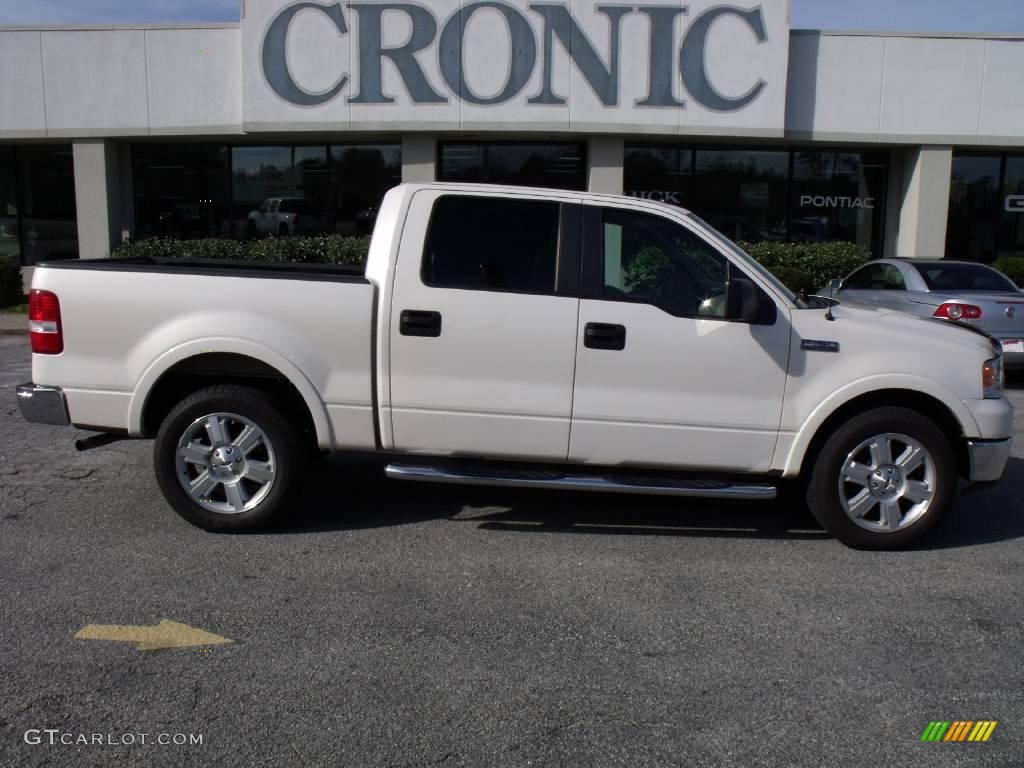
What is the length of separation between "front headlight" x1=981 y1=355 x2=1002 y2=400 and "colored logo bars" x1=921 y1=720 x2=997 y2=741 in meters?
2.33

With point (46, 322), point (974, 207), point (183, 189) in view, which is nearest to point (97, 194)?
point (183, 189)

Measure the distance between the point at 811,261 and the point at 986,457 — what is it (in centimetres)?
1180

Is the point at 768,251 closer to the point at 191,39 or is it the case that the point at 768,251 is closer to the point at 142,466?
the point at 191,39

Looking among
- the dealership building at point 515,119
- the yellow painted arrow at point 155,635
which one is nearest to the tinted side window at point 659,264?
the yellow painted arrow at point 155,635

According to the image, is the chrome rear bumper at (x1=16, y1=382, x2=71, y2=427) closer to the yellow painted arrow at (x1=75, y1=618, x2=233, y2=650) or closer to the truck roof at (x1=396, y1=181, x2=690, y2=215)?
the yellow painted arrow at (x1=75, y1=618, x2=233, y2=650)

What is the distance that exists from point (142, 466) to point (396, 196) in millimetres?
3016

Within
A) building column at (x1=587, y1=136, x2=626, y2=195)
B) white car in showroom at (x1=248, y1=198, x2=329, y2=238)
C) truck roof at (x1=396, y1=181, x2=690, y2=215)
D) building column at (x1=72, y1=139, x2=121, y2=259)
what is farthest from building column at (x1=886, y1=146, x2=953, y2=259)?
building column at (x1=72, y1=139, x2=121, y2=259)

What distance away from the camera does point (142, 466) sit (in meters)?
6.86

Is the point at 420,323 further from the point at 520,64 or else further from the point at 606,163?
the point at 606,163

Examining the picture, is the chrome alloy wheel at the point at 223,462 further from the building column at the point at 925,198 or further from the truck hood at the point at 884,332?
the building column at the point at 925,198

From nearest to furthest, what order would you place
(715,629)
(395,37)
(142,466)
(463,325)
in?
1. (715,629)
2. (463,325)
3. (142,466)
4. (395,37)

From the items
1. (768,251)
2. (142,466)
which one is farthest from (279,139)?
(142,466)

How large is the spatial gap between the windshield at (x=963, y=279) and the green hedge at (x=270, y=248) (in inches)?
347

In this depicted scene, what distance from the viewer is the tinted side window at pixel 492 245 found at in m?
5.22
